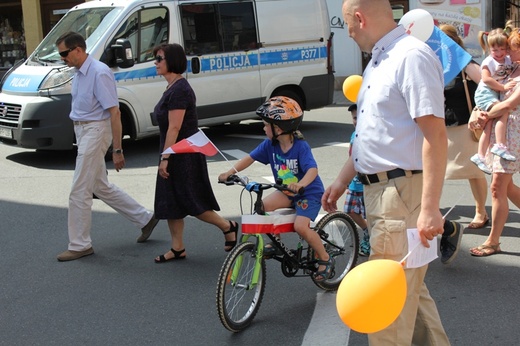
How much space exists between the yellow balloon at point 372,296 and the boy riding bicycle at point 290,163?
2.05 m

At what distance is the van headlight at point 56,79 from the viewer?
11336 millimetres

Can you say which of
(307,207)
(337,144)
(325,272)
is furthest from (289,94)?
(307,207)

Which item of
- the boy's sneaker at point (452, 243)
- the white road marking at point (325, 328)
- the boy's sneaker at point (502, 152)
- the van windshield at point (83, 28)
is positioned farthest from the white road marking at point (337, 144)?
the white road marking at point (325, 328)

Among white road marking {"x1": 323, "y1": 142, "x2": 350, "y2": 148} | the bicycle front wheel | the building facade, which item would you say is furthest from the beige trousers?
the building facade

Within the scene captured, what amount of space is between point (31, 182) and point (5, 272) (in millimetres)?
3716

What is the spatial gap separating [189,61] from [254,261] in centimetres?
761

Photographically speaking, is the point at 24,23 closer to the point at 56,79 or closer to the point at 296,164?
the point at 56,79

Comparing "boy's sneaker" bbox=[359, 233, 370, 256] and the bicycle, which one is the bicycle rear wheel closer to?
the bicycle

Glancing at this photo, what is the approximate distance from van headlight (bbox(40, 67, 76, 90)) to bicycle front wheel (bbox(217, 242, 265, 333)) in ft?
22.4

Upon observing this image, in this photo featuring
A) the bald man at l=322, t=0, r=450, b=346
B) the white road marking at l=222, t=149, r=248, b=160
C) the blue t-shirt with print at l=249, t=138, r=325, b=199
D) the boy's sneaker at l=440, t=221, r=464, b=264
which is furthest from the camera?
the white road marking at l=222, t=149, r=248, b=160

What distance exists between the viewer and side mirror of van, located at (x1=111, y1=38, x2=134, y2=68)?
1155cm

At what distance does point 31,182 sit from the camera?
10.2 m

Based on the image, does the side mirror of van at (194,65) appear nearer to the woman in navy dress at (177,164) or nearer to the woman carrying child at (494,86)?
the woman in navy dress at (177,164)

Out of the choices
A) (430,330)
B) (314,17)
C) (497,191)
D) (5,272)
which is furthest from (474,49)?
(430,330)
